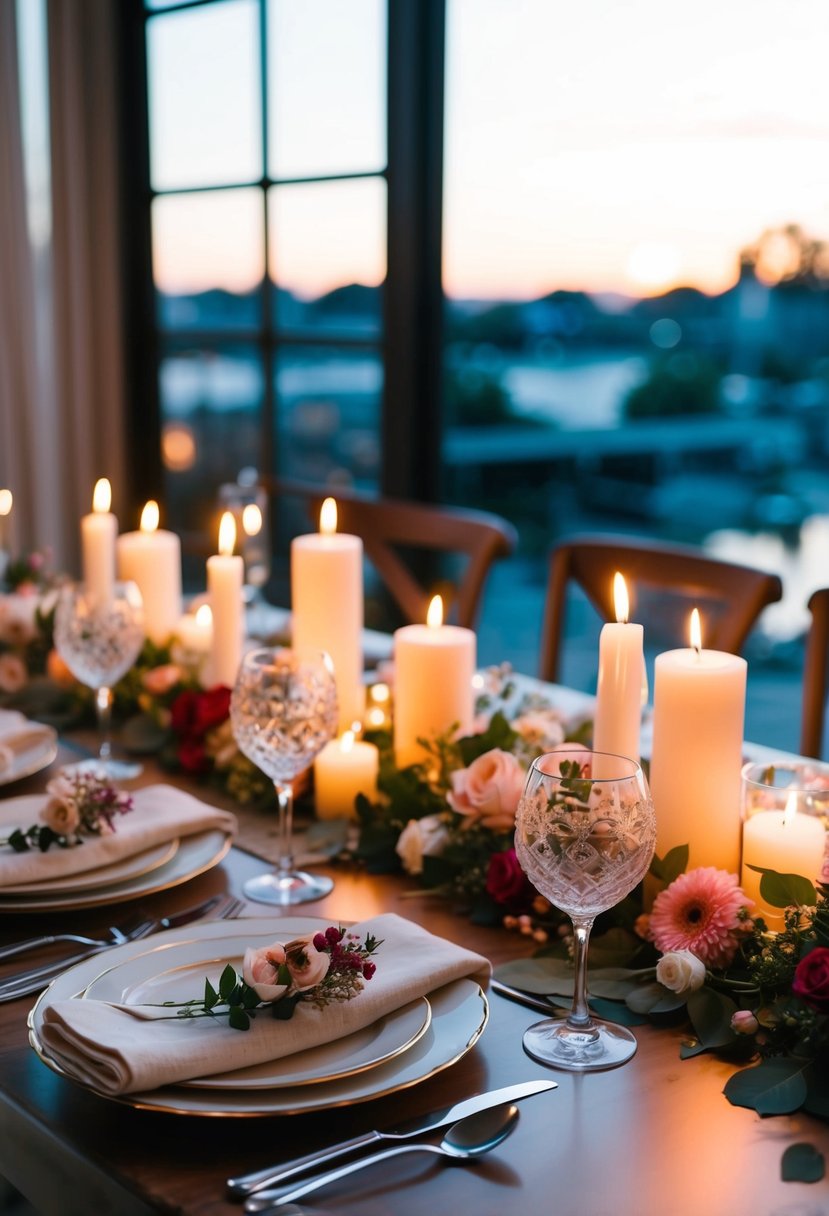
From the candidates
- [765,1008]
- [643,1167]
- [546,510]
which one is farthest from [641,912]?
[546,510]

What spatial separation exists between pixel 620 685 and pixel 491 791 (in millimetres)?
157

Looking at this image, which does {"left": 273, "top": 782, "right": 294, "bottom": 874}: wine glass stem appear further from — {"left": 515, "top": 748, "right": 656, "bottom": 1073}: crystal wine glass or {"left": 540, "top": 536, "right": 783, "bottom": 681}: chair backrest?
{"left": 540, "top": 536, "right": 783, "bottom": 681}: chair backrest

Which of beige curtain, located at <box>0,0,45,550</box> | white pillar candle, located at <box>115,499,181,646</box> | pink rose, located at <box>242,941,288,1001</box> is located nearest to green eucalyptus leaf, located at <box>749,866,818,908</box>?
pink rose, located at <box>242,941,288,1001</box>

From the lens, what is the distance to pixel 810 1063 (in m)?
0.86

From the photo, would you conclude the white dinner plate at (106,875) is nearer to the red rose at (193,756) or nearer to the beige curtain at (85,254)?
the red rose at (193,756)

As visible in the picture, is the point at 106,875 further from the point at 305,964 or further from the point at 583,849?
the point at 583,849

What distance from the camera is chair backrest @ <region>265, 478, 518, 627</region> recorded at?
2316mm

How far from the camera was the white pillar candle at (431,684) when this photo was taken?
1.31 m

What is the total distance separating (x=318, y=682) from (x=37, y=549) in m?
3.20

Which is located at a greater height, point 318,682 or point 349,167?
point 349,167

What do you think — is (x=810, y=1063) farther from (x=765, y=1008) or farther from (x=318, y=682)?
(x=318, y=682)

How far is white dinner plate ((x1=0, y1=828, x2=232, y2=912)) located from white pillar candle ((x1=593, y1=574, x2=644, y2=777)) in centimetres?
38

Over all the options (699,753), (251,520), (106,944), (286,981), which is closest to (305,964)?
(286,981)

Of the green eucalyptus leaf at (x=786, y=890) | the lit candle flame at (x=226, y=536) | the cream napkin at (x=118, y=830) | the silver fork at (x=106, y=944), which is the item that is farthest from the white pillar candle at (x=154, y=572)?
the green eucalyptus leaf at (x=786, y=890)
